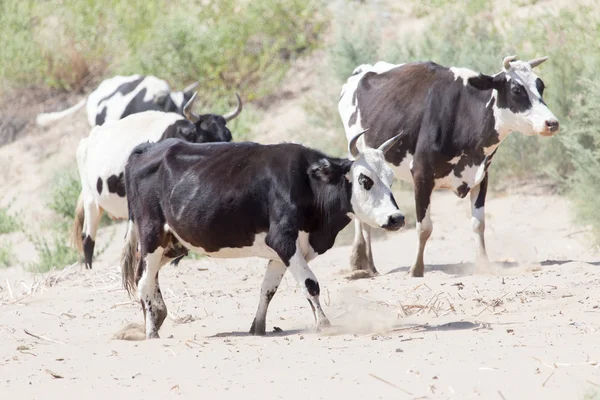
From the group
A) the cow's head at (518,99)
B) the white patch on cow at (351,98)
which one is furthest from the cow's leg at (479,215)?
the white patch on cow at (351,98)

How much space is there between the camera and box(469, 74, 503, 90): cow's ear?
10.2m

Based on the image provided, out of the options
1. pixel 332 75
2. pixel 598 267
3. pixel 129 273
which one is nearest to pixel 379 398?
pixel 129 273

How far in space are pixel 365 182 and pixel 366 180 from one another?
0.7 inches

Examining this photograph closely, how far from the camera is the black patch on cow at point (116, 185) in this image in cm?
1171

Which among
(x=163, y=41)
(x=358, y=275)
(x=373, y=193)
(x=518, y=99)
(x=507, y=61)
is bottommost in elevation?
(x=358, y=275)

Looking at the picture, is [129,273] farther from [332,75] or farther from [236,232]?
[332,75]

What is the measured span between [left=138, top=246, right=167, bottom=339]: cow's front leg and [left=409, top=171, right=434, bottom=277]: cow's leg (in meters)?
3.01

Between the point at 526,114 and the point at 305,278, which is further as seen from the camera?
the point at 526,114

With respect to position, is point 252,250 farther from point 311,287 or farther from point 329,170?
point 329,170

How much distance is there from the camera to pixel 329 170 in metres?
7.71

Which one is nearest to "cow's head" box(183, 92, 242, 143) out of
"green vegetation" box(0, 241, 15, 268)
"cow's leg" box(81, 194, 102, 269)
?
"cow's leg" box(81, 194, 102, 269)

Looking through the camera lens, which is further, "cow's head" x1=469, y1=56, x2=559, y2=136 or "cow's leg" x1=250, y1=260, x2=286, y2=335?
"cow's head" x1=469, y1=56, x2=559, y2=136

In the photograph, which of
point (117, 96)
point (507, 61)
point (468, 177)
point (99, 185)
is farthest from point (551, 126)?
point (117, 96)

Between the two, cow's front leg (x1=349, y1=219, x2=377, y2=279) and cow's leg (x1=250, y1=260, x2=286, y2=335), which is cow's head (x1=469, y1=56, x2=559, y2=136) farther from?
cow's leg (x1=250, y1=260, x2=286, y2=335)
